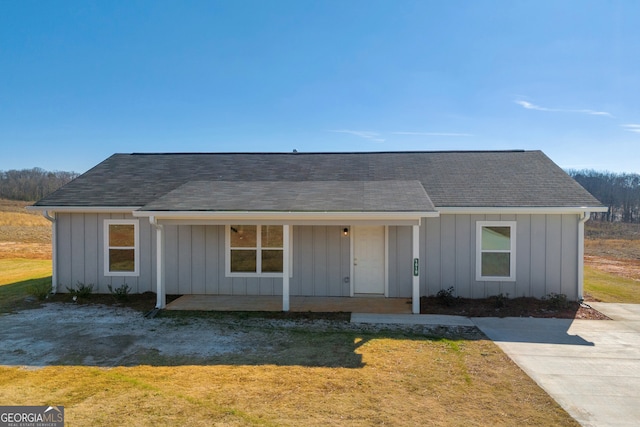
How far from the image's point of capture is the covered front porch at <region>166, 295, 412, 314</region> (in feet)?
28.6

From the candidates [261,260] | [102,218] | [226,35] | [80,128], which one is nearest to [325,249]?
[261,260]

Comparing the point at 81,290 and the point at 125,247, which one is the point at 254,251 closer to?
the point at 125,247

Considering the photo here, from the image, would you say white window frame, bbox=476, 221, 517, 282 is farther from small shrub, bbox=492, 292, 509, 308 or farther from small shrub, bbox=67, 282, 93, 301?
small shrub, bbox=67, 282, 93, 301

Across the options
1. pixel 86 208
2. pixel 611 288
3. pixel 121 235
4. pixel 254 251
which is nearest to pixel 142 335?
pixel 254 251

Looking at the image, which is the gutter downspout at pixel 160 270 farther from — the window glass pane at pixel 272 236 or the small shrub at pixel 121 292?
the window glass pane at pixel 272 236

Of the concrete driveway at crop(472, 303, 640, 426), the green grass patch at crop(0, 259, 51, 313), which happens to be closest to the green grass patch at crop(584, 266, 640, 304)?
the concrete driveway at crop(472, 303, 640, 426)

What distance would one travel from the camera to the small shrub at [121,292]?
9.77 meters

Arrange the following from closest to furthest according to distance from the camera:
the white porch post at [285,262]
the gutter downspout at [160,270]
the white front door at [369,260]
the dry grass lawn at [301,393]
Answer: the dry grass lawn at [301,393], the white porch post at [285,262], the gutter downspout at [160,270], the white front door at [369,260]

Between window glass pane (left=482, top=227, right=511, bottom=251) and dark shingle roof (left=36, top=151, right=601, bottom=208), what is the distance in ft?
2.21

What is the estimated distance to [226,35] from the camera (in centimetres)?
1438

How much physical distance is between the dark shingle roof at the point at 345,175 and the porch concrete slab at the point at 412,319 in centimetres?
255

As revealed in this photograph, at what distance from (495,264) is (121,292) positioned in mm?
9674

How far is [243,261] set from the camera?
1021 cm

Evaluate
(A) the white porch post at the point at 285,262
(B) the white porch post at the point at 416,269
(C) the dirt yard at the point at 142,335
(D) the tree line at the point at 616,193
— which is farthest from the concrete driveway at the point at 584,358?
(D) the tree line at the point at 616,193
